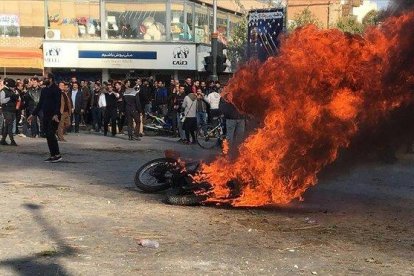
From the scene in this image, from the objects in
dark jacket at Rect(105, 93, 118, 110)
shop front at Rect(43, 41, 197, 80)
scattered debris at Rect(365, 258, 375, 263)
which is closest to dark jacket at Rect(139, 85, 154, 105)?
dark jacket at Rect(105, 93, 118, 110)

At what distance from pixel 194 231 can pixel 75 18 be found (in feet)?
116

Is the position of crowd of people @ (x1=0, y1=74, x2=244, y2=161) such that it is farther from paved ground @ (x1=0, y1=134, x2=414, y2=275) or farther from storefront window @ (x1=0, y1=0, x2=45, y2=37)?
storefront window @ (x1=0, y1=0, x2=45, y2=37)

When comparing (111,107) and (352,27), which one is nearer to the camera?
(352,27)

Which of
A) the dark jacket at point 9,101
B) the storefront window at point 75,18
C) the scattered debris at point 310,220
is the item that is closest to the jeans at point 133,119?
the dark jacket at point 9,101

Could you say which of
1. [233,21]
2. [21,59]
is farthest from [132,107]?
[233,21]

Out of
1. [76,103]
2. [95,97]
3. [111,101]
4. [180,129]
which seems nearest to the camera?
[180,129]

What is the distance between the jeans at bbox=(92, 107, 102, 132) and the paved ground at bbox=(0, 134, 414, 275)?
11657 mm

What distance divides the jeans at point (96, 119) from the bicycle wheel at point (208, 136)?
554 cm

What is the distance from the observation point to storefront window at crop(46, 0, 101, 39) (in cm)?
3997

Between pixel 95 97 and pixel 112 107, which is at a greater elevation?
pixel 95 97

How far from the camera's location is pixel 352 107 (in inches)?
306

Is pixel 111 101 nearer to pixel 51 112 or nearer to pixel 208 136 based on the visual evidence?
pixel 208 136

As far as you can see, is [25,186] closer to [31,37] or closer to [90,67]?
[90,67]

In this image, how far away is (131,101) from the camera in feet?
64.5
